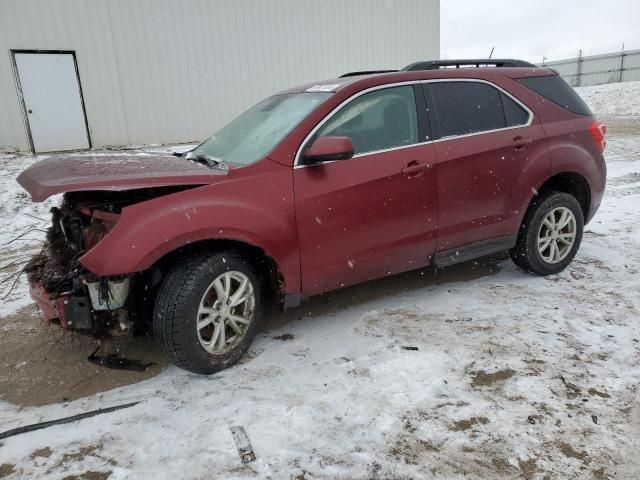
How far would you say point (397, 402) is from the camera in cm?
262

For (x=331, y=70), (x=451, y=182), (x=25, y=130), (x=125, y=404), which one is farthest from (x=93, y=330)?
(x=331, y=70)

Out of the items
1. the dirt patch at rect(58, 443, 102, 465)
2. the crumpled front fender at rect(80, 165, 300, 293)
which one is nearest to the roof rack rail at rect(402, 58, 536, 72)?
the crumpled front fender at rect(80, 165, 300, 293)

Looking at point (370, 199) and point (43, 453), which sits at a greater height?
point (370, 199)

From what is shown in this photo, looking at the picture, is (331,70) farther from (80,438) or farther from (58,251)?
(80,438)

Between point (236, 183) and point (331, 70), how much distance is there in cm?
1267

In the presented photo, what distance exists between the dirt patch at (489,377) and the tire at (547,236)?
1642 millimetres

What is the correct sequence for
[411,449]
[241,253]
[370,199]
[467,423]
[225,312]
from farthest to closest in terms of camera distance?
[370,199]
[241,253]
[225,312]
[467,423]
[411,449]

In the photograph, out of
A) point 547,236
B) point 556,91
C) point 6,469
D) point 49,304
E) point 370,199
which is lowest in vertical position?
point 6,469

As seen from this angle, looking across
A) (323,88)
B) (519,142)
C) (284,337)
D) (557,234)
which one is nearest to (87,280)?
(284,337)

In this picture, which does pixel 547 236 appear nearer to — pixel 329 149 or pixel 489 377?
pixel 489 377

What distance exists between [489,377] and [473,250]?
134 centimetres

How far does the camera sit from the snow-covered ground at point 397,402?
2221 mm

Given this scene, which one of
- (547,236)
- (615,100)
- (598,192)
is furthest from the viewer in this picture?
(615,100)

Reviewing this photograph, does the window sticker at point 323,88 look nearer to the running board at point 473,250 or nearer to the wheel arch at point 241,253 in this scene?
the wheel arch at point 241,253
